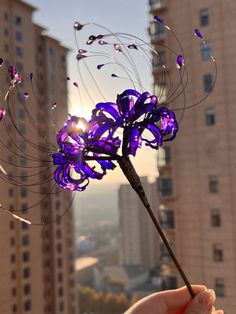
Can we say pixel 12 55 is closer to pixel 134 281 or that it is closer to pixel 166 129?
pixel 166 129

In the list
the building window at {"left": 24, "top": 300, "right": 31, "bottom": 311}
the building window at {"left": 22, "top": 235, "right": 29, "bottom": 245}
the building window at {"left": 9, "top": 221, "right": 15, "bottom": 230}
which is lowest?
the building window at {"left": 24, "top": 300, "right": 31, "bottom": 311}

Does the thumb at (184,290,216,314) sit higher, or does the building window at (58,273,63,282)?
the thumb at (184,290,216,314)

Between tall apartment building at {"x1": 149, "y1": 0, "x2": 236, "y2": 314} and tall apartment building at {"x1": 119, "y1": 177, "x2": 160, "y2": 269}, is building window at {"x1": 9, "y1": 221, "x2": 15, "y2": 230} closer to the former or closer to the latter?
tall apartment building at {"x1": 149, "y1": 0, "x2": 236, "y2": 314}

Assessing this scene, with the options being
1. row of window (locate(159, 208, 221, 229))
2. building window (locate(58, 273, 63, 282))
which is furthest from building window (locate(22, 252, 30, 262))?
row of window (locate(159, 208, 221, 229))

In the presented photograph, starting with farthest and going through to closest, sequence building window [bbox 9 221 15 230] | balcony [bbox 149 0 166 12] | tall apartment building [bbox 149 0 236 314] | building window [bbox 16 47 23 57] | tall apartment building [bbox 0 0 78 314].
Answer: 1. building window [bbox 16 47 23 57]
2. building window [bbox 9 221 15 230]
3. tall apartment building [bbox 0 0 78 314]
4. balcony [bbox 149 0 166 12]
5. tall apartment building [bbox 149 0 236 314]

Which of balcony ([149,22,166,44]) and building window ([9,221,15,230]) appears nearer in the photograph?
balcony ([149,22,166,44])

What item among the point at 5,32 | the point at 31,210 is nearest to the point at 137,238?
the point at 31,210
